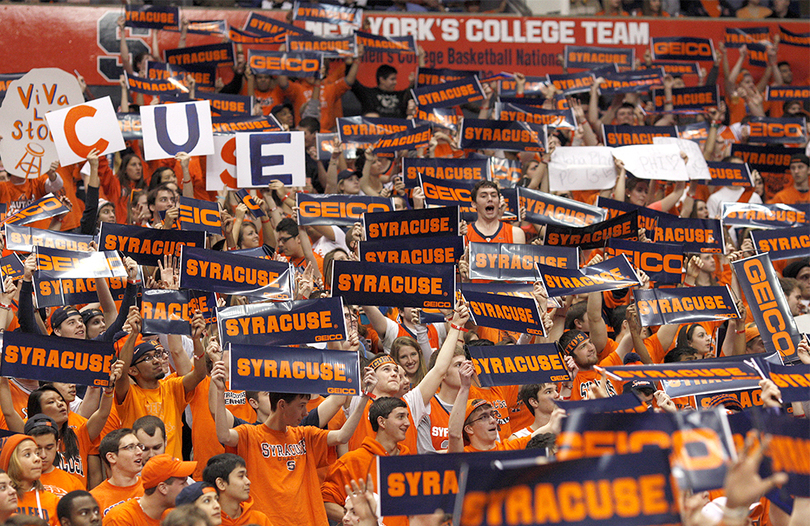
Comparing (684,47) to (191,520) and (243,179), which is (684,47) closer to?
(243,179)

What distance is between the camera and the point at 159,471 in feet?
17.4

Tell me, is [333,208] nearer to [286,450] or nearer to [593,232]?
[593,232]

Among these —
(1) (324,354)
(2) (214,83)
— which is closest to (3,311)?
(1) (324,354)

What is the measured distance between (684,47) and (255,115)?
665 cm

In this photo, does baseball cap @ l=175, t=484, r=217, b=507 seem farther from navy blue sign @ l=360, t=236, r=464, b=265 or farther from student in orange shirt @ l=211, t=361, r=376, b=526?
navy blue sign @ l=360, t=236, r=464, b=265

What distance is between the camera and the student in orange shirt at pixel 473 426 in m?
5.79

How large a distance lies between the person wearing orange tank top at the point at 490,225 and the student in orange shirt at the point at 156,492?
12.6ft

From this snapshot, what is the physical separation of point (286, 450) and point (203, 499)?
3.13 ft

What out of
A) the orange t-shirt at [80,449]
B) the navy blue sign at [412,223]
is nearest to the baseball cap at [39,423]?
the orange t-shirt at [80,449]

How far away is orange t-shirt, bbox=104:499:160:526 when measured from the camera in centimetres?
523

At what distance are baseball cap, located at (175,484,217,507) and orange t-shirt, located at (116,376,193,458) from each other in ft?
4.36

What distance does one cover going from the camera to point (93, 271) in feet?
23.4

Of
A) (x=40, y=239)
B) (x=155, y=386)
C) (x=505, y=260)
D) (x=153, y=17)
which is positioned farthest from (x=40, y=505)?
(x=153, y=17)

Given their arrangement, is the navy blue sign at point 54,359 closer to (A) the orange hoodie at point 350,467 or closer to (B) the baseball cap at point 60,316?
(B) the baseball cap at point 60,316
